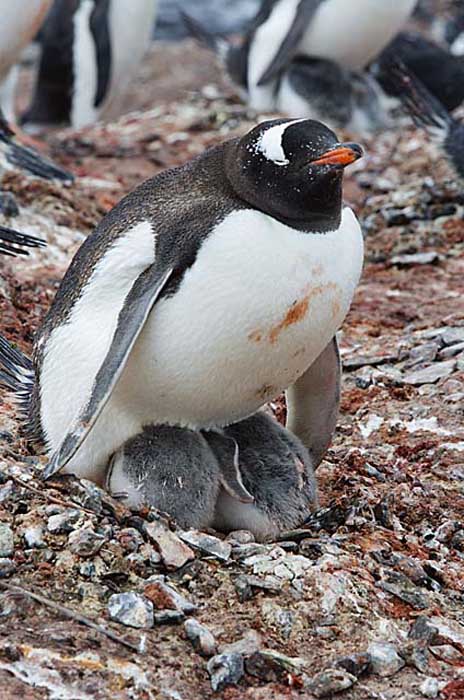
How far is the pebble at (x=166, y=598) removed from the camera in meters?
2.56

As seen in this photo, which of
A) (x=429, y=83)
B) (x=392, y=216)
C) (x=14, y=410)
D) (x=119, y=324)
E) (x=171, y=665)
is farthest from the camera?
(x=429, y=83)

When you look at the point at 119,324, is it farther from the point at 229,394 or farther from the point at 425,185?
the point at 425,185

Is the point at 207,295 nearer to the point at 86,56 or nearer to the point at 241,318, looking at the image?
the point at 241,318

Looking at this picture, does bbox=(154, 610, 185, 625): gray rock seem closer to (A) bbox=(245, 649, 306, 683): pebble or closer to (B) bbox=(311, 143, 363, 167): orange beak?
(A) bbox=(245, 649, 306, 683): pebble

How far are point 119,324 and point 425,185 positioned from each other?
12.8ft

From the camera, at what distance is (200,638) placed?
247 centimetres

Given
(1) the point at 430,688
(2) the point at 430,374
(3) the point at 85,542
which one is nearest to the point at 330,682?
(1) the point at 430,688

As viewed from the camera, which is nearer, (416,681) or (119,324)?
(416,681)

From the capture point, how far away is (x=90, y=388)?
282 centimetres

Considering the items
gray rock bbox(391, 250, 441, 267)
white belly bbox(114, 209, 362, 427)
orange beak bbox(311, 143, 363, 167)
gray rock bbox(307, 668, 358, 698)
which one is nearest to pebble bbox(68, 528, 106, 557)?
white belly bbox(114, 209, 362, 427)

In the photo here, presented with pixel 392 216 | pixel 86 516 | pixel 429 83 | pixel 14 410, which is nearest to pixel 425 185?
pixel 392 216

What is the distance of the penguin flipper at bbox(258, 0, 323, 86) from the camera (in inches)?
316

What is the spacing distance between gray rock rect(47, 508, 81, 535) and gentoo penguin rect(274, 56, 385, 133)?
5.71m

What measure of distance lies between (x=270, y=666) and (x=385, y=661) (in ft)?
0.80
